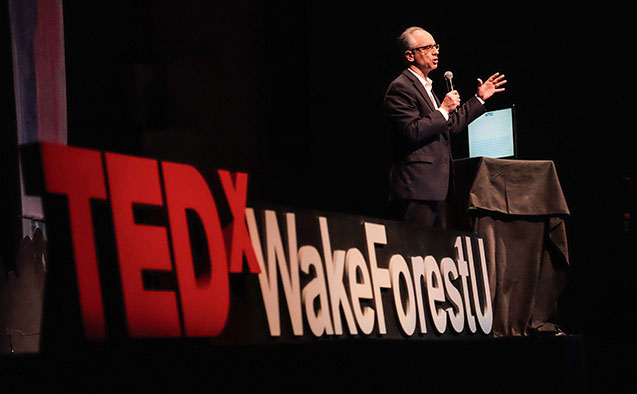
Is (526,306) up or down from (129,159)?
down

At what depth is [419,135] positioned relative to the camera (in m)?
3.28

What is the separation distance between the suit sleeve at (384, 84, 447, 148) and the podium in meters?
0.39

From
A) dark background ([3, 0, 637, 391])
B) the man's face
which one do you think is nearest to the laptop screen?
the man's face

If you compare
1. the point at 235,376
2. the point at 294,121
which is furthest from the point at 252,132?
the point at 235,376

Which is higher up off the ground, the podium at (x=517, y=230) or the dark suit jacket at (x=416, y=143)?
the dark suit jacket at (x=416, y=143)

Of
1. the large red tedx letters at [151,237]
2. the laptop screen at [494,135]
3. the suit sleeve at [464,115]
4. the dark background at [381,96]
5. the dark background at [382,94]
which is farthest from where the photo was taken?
the dark background at [382,94]

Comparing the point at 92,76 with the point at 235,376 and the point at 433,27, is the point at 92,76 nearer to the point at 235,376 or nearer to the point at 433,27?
the point at 235,376

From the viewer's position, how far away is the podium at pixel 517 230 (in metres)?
3.62

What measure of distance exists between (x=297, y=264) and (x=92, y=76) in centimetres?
152

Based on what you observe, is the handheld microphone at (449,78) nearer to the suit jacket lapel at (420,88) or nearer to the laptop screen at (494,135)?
the suit jacket lapel at (420,88)

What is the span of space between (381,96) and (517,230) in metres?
1.64

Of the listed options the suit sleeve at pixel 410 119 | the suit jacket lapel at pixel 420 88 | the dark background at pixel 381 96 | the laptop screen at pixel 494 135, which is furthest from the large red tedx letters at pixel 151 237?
the laptop screen at pixel 494 135

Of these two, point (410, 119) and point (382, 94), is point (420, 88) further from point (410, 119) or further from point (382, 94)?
point (382, 94)

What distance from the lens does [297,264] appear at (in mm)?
2508
